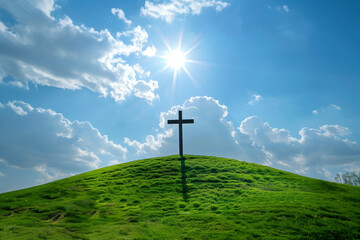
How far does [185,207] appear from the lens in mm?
20297

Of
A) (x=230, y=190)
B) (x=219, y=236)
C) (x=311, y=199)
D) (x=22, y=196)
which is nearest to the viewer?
(x=219, y=236)

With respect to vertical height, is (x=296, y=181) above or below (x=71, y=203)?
above

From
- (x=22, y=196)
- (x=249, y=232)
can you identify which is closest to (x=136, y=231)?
(x=249, y=232)

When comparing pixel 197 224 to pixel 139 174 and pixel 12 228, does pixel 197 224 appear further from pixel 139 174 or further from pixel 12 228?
pixel 139 174

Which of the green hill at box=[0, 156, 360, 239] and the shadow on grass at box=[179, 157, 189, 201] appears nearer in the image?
the green hill at box=[0, 156, 360, 239]

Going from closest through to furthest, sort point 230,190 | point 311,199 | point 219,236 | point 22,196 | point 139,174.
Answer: point 219,236
point 311,199
point 230,190
point 22,196
point 139,174

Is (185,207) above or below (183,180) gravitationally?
below

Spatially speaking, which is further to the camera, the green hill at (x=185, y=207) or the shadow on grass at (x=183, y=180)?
the shadow on grass at (x=183, y=180)

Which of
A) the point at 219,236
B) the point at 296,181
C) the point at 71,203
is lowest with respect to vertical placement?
the point at 219,236

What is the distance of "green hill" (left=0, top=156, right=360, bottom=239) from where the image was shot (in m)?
14.9

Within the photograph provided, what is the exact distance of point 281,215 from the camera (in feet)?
56.3

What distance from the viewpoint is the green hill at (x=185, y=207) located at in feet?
48.9

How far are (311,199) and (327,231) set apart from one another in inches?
259

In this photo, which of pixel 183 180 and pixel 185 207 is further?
pixel 183 180
